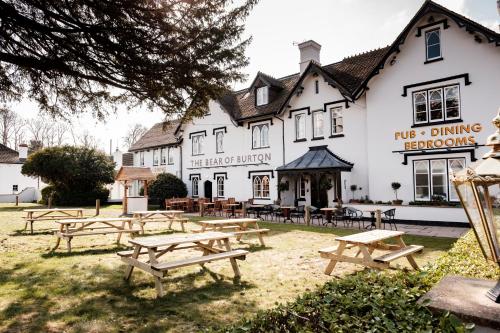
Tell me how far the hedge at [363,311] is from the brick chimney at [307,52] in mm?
19656

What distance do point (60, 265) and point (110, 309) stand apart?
3530 millimetres

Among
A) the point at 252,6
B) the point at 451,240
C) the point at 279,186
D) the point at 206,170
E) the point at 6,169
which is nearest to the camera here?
the point at 252,6

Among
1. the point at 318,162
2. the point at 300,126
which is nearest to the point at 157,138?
the point at 300,126

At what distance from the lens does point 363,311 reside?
301 cm

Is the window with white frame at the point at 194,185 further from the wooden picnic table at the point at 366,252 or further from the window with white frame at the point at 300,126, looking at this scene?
the wooden picnic table at the point at 366,252

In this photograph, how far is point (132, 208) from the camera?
21.6m

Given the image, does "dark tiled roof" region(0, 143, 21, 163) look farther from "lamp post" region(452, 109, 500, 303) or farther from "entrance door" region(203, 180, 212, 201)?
"lamp post" region(452, 109, 500, 303)

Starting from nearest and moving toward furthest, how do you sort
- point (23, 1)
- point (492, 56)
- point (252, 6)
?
point (23, 1) < point (252, 6) < point (492, 56)

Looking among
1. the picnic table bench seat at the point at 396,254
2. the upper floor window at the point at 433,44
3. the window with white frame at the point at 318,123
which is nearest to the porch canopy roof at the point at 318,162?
the window with white frame at the point at 318,123

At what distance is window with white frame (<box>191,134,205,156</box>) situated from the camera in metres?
27.2

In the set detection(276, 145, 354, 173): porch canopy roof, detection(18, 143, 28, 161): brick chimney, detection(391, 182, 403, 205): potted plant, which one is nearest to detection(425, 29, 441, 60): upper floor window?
detection(391, 182, 403, 205): potted plant

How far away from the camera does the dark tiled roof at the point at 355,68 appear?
18.1 meters

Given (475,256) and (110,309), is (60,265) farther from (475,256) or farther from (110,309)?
(475,256)

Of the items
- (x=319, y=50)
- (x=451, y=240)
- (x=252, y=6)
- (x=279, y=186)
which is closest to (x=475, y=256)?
(x=252, y=6)
